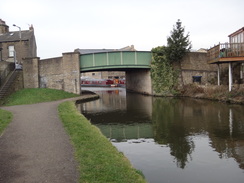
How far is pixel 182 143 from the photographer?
28.2ft

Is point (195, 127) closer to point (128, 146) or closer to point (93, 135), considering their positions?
point (128, 146)

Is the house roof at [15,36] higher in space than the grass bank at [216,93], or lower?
higher

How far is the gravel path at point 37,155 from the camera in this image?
4.95m

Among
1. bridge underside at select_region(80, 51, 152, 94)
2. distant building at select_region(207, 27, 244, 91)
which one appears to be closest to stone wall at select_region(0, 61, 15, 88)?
bridge underside at select_region(80, 51, 152, 94)

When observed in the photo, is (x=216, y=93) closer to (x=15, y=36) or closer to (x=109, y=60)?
(x=109, y=60)

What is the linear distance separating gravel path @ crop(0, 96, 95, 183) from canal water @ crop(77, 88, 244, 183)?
74.4 inches

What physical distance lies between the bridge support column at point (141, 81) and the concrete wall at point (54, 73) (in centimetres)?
732

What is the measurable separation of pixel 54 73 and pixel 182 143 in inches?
770

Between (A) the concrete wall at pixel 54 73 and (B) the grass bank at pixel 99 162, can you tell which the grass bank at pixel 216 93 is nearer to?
(A) the concrete wall at pixel 54 73

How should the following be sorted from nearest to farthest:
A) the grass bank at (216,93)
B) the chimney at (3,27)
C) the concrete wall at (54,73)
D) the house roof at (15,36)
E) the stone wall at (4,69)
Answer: the grass bank at (216,93)
the stone wall at (4,69)
the concrete wall at (54,73)
the house roof at (15,36)
the chimney at (3,27)

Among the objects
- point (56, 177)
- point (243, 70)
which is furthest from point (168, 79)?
point (56, 177)

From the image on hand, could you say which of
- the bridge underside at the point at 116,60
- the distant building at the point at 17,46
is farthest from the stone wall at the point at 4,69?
the distant building at the point at 17,46

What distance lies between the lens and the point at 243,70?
21766 millimetres

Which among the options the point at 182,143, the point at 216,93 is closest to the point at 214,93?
the point at 216,93
